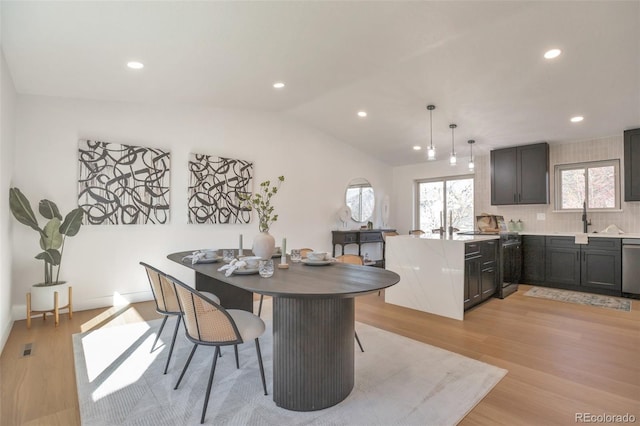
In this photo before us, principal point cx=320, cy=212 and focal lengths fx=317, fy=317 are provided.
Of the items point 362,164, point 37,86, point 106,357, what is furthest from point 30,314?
point 362,164

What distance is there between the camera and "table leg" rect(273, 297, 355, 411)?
1848 mm

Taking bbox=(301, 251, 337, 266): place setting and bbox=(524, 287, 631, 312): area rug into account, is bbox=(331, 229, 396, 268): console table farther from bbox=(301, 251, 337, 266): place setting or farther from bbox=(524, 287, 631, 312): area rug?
bbox=(301, 251, 337, 266): place setting

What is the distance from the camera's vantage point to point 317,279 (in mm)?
1949

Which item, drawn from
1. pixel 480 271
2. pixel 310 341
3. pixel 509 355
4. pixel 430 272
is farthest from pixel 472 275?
pixel 310 341

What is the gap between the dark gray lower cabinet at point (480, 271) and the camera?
148 inches

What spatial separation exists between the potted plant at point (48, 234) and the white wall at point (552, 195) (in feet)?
21.6

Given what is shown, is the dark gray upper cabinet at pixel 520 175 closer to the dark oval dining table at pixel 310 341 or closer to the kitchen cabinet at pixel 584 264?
the kitchen cabinet at pixel 584 264

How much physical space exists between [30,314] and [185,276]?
5.56ft

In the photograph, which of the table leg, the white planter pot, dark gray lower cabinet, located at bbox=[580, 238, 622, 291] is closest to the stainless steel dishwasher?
dark gray lower cabinet, located at bbox=[580, 238, 622, 291]

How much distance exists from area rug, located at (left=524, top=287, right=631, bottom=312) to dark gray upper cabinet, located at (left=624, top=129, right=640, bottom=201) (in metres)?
1.54

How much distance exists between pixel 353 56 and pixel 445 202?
480cm

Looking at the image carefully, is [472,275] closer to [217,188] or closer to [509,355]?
[509,355]

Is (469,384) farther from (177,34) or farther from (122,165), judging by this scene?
(122,165)

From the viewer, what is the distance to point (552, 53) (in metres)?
3.12
